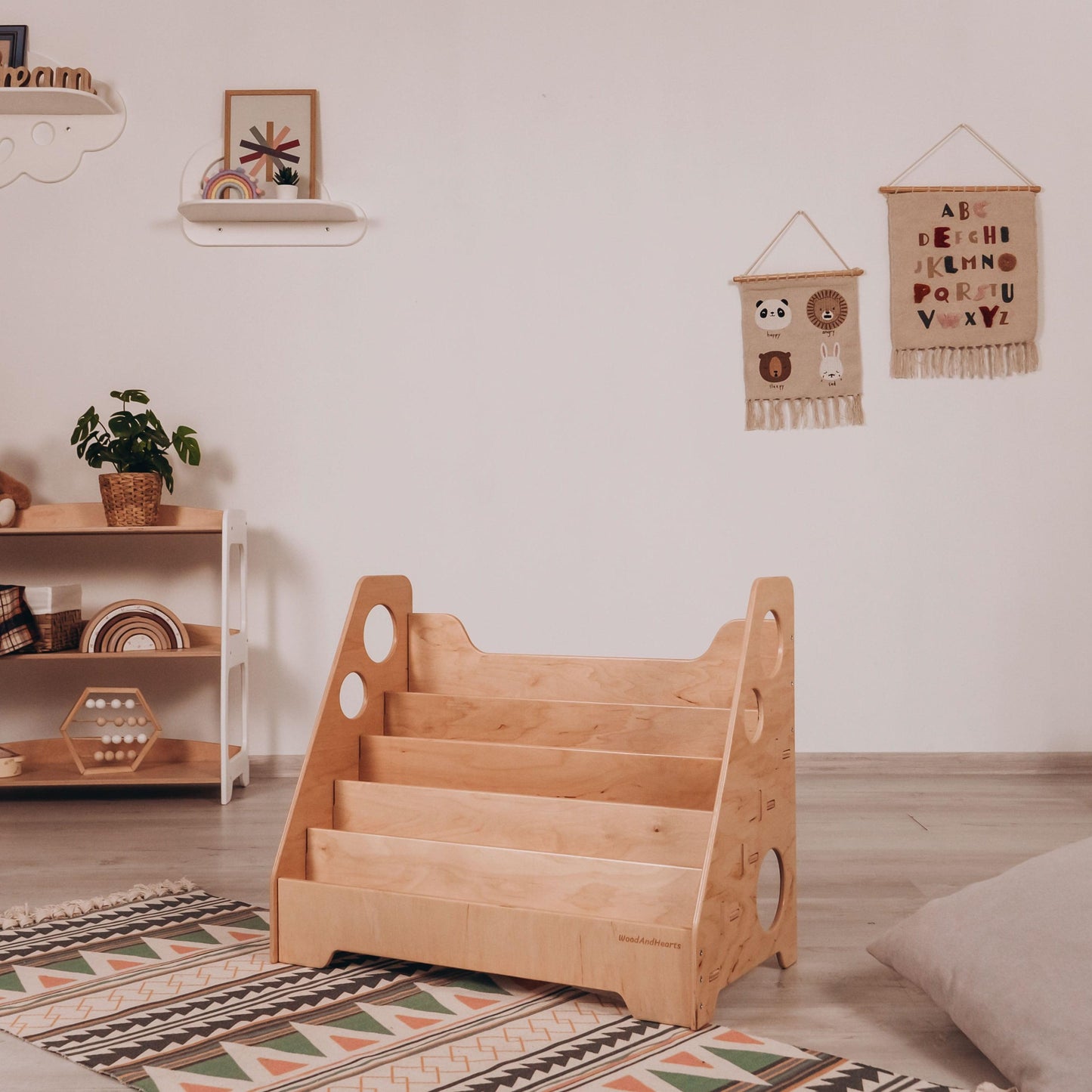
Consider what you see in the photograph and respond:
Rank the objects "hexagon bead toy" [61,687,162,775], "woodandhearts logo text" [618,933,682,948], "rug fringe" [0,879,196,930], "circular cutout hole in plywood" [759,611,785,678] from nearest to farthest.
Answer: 1. "woodandhearts logo text" [618,933,682,948]
2. "circular cutout hole in plywood" [759,611,785,678]
3. "rug fringe" [0,879,196,930]
4. "hexagon bead toy" [61,687,162,775]

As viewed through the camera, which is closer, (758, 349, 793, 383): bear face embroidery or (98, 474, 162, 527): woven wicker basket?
(98, 474, 162, 527): woven wicker basket

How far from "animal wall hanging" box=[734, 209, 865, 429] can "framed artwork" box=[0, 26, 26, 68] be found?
2148 millimetres

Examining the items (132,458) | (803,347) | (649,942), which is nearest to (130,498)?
(132,458)

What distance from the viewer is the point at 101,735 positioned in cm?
314

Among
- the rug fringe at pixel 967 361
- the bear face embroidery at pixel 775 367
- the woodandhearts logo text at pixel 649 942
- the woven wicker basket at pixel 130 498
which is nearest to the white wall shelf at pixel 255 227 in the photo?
the woven wicker basket at pixel 130 498

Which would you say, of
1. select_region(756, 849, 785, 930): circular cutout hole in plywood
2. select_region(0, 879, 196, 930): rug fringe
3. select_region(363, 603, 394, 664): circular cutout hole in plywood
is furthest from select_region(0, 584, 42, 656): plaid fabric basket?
select_region(756, 849, 785, 930): circular cutout hole in plywood

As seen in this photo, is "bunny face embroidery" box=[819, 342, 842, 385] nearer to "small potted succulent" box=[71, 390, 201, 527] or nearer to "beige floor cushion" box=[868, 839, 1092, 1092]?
"small potted succulent" box=[71, 390, 201, 527]

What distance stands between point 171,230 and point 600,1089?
2753 mm

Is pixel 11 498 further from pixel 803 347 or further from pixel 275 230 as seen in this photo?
pixel 803 347

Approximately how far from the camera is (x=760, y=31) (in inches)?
126

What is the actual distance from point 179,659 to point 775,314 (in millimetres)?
1998

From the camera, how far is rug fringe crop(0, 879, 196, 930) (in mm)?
1854

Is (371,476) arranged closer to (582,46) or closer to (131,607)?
(131,607)

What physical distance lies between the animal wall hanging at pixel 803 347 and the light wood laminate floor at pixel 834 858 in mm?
1010
